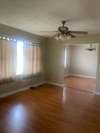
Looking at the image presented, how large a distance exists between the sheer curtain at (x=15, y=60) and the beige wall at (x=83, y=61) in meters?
3.56

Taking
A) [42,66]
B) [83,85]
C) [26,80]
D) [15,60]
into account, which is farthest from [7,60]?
[83,85]

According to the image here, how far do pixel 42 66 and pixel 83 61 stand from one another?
11.5 feet

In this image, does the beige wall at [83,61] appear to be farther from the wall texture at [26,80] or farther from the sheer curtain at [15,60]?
the sheer curtain at [15,60]

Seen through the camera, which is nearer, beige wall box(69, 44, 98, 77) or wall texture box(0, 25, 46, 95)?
wall texture box(0, 25, 46, 95)

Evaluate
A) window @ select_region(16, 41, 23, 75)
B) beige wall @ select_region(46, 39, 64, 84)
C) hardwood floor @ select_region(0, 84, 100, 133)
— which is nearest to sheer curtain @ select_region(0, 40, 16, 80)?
window @ select_region(16, 41, 23, 75)

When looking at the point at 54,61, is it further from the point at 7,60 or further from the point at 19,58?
the point at 7,60

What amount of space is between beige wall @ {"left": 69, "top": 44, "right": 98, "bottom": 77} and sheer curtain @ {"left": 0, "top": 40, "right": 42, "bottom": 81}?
3.56 meters

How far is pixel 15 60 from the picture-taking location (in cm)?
464

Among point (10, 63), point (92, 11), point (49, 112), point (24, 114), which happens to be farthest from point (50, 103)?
point (92, 11)

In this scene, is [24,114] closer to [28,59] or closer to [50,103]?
[50,103]

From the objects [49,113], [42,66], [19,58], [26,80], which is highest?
[19,58]

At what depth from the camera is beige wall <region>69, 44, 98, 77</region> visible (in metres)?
8.22

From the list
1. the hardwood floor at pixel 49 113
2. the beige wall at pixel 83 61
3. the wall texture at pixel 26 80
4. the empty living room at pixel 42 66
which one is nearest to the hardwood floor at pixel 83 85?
the empty living room at pixel 42 66

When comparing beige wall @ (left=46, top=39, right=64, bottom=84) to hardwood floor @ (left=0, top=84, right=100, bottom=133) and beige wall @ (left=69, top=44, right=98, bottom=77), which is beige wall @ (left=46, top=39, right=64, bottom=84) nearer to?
hardwood floor @ (left=0, top=84, right=100, bottom=133)
